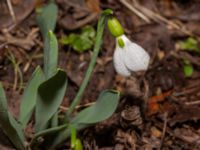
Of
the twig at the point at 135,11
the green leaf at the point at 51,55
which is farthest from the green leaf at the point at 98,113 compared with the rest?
the twig at the point at 135,11

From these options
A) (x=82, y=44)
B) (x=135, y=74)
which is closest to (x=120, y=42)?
(x=135, y=74)

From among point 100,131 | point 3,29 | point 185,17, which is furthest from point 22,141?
point 185,17

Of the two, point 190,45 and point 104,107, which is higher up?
point 104,107

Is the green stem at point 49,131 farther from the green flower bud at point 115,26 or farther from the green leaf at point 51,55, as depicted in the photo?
the green flower bud at point 115,26

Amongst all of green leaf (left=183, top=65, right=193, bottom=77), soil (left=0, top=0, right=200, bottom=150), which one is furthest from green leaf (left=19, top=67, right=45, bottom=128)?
green leaf (left=183, top=65, right=193, bottom=77)

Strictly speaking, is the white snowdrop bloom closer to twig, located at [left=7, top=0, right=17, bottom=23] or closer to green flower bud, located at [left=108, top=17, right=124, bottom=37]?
green flower bud, located at [left=108, top=17, right=124, bottom=37]

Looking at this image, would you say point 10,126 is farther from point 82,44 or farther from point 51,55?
point 82,44
